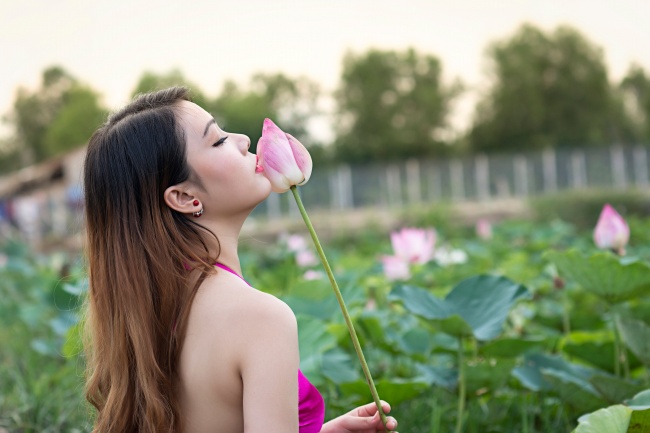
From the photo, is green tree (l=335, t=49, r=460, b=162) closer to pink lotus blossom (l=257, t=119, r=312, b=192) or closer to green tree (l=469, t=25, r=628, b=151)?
green tree (l=469, t=25, r=628, b=151)

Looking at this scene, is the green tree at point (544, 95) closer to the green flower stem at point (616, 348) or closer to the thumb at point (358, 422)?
the green flower stem at point (616, 348)

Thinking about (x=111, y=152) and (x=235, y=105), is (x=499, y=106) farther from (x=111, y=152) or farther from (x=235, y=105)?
(x=111, y=152)

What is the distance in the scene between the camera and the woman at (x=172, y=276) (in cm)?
111

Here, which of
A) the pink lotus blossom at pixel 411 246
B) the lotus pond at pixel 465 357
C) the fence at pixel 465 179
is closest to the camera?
the lotus pond at pixel 465 357

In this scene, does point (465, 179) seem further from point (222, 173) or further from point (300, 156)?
point (300, 156)

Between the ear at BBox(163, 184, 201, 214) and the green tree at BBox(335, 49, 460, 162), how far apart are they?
1230 inches

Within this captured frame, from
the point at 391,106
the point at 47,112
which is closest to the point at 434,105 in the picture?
the point at 391,106

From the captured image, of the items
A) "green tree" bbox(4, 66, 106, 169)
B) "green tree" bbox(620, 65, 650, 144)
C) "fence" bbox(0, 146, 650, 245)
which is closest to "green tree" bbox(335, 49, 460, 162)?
"green tree" bbox(620, 65, 650, 144)

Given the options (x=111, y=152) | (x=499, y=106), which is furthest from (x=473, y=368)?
(x=499, y=106)

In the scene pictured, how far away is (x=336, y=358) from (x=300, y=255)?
1.93 m

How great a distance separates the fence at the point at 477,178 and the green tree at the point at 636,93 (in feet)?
57.0

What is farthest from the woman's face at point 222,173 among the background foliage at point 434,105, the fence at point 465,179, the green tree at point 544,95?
the green tree at point 544,95

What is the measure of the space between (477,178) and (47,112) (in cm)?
2876

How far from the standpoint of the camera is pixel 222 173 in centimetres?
119
